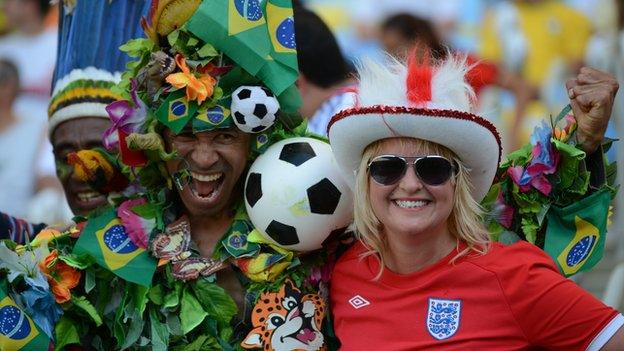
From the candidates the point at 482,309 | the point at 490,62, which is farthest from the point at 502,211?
the point at 490,62

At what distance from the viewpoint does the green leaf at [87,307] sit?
16.7 feet

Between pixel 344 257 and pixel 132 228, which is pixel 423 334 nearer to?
pixel 344 257

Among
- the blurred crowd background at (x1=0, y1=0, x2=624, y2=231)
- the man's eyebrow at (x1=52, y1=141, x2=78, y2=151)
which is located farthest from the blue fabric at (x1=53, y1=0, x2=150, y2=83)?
the blurred crowd background at (x1=0, y1=0, x2=624, y2=231)

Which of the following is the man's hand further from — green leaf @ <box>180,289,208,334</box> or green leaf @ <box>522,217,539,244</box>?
green leaf @ <box>180,289,208,334</box>

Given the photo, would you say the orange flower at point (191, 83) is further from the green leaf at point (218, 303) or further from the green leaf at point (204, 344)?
the green leaf at point (204, 344)

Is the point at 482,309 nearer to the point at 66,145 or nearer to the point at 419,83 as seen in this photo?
the point at 419,83

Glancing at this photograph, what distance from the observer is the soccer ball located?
4.98 metres

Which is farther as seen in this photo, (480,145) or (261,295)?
(261,295)

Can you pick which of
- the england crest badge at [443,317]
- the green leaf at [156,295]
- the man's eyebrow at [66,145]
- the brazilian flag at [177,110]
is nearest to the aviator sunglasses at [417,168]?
the england crest badge at [443,317]

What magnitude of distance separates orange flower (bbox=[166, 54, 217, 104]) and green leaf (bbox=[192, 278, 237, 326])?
2.37 feet

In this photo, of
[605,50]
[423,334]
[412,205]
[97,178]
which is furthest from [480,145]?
[605,50]

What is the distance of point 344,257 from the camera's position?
5141 mm

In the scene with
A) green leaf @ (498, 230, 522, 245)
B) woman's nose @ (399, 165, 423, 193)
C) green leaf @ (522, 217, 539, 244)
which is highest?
woman's nose @ (399, 165, 423, 193)

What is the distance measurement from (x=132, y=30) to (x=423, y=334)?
7.35 feet
